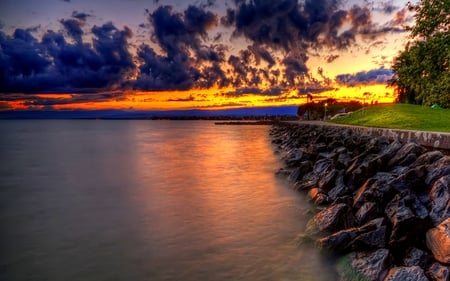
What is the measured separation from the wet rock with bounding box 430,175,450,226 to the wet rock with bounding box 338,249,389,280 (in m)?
1.53

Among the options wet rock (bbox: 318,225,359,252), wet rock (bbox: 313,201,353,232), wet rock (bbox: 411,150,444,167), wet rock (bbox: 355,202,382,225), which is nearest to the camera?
wet rock (bbox: 318,225,359,252)

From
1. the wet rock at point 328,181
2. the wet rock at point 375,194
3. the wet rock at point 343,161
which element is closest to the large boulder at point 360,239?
the wet rock at point 375,194

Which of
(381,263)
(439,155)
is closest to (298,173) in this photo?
(439,155)

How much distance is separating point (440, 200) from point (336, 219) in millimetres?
1990

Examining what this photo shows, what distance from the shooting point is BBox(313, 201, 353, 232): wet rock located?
23.5 ft

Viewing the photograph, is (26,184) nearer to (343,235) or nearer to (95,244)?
(95,244)

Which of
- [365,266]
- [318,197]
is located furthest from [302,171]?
[365,266]

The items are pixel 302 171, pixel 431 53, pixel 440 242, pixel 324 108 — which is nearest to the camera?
pixel 440 242

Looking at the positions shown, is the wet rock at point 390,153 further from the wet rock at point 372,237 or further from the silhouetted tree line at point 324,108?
the silhouetted tree line at point 324,108

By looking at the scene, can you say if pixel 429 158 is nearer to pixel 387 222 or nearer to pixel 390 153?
pixel 390 153

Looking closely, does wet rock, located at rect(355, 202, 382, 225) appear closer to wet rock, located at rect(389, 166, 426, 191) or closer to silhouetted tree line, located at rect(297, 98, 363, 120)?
wet rock, located at rect(389, 166, 426, 191)

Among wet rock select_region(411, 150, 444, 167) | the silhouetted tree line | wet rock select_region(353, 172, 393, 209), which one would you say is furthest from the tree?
the silhouetted tree line

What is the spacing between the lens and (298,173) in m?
14.6

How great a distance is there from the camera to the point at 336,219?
7.24m
